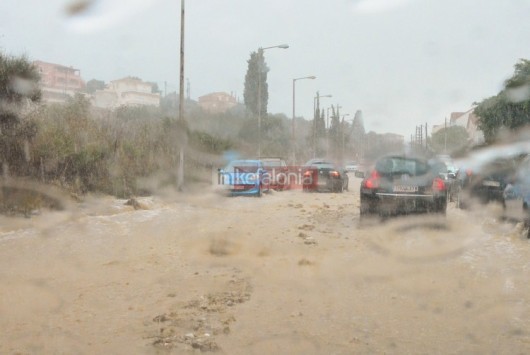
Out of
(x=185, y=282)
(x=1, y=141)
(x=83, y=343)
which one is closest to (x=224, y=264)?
(x=185, y=282)

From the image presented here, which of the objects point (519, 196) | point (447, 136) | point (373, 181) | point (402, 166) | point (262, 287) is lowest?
point (262, 287)

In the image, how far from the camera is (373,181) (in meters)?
11.1

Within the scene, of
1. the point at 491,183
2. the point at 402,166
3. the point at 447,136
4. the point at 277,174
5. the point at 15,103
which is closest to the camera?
the point at 402,166

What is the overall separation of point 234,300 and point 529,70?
2612cm

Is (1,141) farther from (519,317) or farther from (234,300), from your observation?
(519,317)

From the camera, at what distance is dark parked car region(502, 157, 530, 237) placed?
10047 mm

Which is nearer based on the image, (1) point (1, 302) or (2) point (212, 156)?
(1) point (1, 302)

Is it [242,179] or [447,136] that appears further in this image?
[447,136]

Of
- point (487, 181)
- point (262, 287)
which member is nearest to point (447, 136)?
point (487, 181)

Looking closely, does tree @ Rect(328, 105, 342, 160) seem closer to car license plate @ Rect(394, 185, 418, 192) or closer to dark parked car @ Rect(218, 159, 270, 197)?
dark parked car @ Rect(218, 159, 270, 197)

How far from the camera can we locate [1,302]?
561 cm

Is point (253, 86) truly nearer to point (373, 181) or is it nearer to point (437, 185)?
point (373, 181)

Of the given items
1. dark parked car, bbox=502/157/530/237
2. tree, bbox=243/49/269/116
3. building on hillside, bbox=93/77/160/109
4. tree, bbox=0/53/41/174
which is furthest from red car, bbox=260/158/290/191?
tree, bbox=243/49/269/116

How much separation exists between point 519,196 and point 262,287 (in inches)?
278
